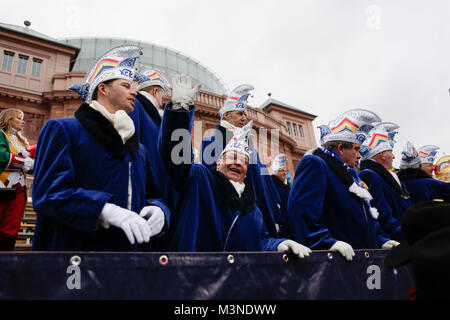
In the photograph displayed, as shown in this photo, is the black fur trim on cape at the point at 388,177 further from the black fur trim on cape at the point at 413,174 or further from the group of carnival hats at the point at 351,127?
the black fur trim on cape at the point at 413,174

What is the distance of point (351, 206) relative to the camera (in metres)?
3.01

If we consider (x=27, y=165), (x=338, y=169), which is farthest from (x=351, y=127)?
(x=27, y=165)

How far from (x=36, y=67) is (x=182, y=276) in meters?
20.9

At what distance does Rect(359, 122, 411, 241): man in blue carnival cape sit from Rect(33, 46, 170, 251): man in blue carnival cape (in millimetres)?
2933

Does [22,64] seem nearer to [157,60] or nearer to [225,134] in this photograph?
[157,60]

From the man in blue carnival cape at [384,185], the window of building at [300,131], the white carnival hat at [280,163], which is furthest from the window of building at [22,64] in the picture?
the window of building at [300,131]

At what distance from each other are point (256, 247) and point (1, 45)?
21465 millimetres

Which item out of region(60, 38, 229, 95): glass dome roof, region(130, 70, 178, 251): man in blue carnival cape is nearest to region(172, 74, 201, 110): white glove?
region(130, 70, 178, 251): man in blue carnival cape

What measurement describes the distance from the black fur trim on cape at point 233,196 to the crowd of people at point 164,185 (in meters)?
0.01

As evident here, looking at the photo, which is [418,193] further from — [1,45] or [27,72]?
[1,45]

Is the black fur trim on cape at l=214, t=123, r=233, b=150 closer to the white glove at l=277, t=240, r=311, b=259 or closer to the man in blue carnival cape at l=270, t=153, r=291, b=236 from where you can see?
the man in blue carnival cape at l=270, t=153, r=291, b=236

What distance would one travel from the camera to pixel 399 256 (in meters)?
1.11
